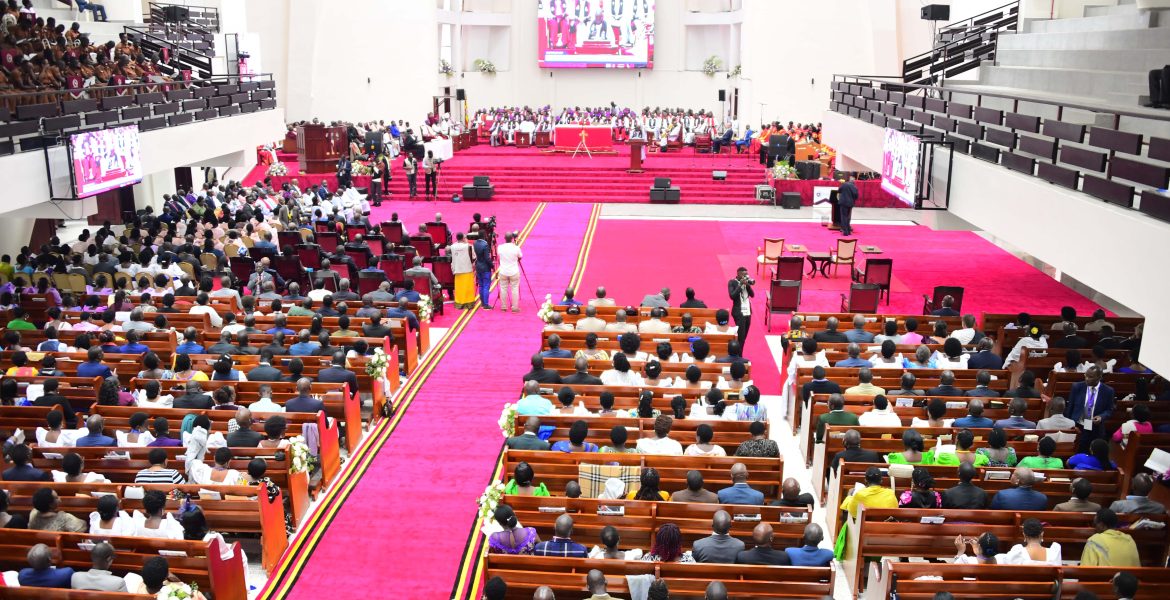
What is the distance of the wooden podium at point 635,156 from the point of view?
3359cm

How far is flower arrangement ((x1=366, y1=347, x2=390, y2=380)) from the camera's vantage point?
40.9 ft

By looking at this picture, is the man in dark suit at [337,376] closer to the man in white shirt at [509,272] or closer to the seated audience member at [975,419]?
the man in white shirt at [509,272]

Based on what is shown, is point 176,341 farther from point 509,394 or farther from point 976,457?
point 976,457

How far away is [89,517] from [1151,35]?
1803 centimetres

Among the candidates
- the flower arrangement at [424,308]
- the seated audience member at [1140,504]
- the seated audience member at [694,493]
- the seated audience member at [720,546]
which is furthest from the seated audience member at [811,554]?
the flower arrangement at [424,308]

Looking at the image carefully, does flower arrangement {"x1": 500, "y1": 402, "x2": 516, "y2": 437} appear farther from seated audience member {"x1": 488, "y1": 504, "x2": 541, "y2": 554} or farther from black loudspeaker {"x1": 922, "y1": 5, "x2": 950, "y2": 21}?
black loudspeaker {"x1": 922, "y1": 5, "x2": 950, "y2": 21}

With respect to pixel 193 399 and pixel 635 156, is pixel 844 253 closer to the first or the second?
pixel 635 156

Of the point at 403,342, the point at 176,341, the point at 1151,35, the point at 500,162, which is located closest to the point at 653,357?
the point at 403,342

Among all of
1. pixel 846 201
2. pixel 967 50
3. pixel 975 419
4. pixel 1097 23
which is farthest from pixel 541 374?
pixel 967 50

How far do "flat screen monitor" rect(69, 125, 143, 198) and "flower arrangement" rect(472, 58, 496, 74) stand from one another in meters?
32.1

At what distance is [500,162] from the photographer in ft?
117

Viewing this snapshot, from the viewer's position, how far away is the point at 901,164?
17.6m

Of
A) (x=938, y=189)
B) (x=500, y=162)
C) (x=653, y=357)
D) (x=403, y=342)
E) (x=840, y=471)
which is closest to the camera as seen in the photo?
(x=840, y=471)

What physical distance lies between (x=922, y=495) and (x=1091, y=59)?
523 inches
